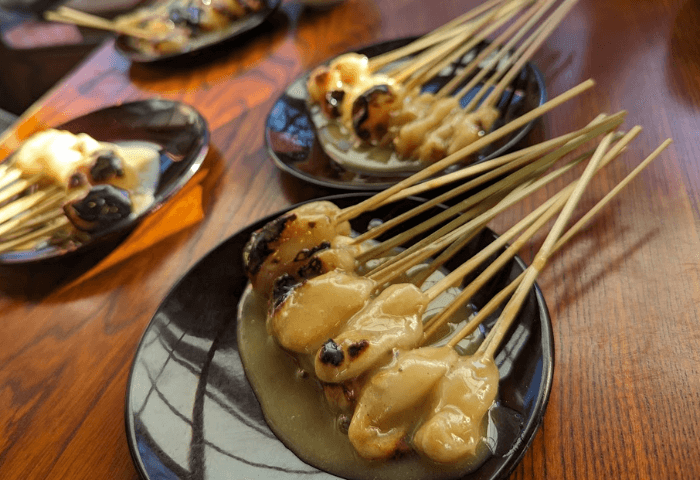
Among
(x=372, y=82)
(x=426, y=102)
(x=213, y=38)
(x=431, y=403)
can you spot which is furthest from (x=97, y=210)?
(x=213, y=38)

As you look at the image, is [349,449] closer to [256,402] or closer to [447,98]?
[256,402]

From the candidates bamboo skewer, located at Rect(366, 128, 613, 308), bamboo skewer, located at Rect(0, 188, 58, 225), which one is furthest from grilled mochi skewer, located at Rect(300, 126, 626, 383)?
bamboo skewer, located at Rect(0, 188, 58, 225)

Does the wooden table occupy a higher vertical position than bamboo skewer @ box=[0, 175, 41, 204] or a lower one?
lower

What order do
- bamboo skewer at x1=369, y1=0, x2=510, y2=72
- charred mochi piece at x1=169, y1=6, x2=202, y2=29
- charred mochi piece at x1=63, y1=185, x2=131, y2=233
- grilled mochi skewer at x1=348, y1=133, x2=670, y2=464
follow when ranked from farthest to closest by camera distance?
charred mochi piece at x1=169, y1=6, x2=202, y2=29 < bamboo skewer at x1=369, y1=0, x2=510, y2=72 < charred mochi piece at x1=63, y1=185, x2=131, y2=233 < grilled mochi skewer at x1=348, y1=133, x2=670, y2=464

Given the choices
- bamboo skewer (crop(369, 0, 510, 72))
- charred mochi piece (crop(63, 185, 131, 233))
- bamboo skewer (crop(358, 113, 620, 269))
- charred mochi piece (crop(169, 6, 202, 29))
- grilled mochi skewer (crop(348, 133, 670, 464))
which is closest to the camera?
grilled mochi skewer (crop(348, 133, 670, 464))

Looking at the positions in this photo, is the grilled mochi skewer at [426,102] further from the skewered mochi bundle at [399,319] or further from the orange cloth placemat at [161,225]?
the orange cloth placemat at [161,225]

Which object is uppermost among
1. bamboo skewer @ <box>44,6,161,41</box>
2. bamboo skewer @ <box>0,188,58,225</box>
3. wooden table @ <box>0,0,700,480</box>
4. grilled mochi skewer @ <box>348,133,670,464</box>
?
bamboo skewer @ <box>44,6,161,41</box>

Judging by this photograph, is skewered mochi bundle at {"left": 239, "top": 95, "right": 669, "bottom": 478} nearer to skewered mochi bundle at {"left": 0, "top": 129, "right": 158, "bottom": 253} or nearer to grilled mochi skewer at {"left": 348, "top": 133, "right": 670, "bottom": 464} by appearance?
grilled mochi skewer at {"left": 348, "top": 133, "right": 670, "bottom": 464}

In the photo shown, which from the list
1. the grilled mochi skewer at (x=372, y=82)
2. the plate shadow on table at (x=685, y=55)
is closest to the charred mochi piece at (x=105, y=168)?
the grilled mochi skewer at (x=372, y=82)
